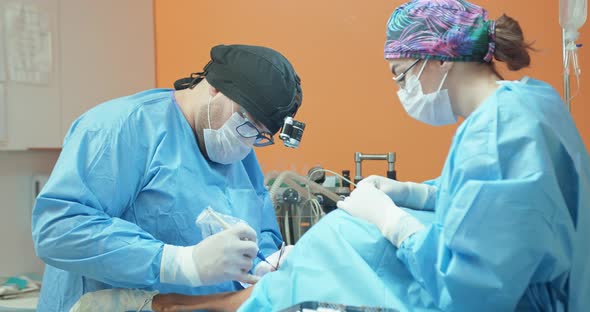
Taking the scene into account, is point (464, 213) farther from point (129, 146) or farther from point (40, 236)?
point (40, 236)

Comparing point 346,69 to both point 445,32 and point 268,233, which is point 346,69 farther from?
point 445,32

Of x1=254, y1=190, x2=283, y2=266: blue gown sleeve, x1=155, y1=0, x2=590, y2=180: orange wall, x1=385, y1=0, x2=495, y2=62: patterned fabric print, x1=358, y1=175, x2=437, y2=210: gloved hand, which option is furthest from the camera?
x1=155, y1=0, x2=590, y2=180: orange wall

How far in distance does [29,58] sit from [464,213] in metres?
2.52

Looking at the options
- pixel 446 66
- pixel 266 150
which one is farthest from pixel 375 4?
pixel 446 66

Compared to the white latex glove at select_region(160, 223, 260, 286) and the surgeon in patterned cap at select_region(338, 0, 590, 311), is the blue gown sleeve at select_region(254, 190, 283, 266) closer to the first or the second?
the white latex glove at select_region(160, 223, 260, 286)

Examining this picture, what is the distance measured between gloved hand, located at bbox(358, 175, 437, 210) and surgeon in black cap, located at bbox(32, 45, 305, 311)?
0.32m

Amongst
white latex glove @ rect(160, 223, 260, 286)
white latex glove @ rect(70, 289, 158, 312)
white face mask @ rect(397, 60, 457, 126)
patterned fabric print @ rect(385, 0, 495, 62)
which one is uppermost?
patterned fabric print @ rect(385, 0, 495, 62)

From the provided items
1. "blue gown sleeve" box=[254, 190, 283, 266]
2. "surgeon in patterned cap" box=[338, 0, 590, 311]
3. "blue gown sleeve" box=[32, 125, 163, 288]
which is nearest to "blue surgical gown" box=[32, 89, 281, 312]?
"blue gown sleeve" box=[32, 125, 163, 288]

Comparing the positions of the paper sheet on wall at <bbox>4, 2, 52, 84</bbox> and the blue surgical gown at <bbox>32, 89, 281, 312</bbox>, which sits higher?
the paper sheet on wall at <bbox>4, 2, 52, 84</bbox>

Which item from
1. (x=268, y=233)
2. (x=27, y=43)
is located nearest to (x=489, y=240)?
(x=268, y=233)

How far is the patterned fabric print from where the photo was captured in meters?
1.28

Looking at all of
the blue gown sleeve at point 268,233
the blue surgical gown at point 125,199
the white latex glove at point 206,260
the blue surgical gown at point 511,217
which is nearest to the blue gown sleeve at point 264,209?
the blue gown sleeve at point 268,233

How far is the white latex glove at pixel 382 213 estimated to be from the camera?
112 centimetres

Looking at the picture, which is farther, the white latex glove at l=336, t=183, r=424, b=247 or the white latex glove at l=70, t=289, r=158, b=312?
the white latex glove at l=70, t=289, r=158, b=312
